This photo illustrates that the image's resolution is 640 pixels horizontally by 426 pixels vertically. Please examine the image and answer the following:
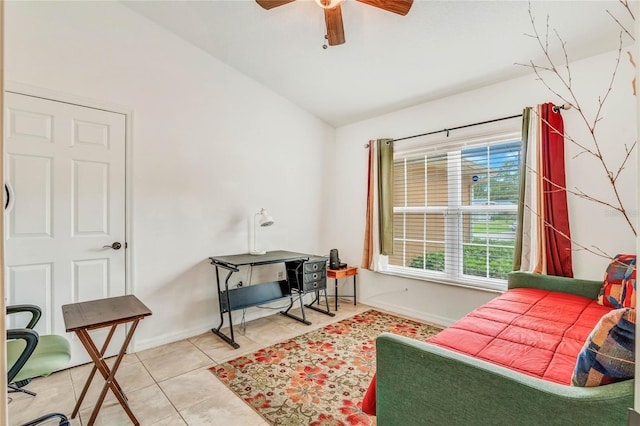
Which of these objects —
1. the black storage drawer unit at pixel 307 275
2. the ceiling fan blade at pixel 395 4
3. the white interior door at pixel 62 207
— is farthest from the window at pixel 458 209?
the white interior door at pixel 62 207

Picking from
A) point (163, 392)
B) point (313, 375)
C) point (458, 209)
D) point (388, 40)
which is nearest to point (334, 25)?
point (388, 40)

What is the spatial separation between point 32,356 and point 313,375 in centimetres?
168

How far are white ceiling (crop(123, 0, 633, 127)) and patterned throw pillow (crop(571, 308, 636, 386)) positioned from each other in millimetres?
2096

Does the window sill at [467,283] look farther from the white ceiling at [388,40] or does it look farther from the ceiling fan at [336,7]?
the ceiling fan at [336,7]

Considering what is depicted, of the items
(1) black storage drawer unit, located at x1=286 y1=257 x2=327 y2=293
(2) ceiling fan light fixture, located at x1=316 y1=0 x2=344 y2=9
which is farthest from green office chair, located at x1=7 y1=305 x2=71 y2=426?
(2) ceiling fan light fixture, located at x1=316 y1=0 x2=344 y2=9

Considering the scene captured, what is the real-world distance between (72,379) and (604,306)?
3.79m

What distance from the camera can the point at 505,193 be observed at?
296 centimetres

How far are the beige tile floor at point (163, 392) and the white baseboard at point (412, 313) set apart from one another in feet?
4.88

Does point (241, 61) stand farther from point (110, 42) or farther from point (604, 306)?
point (604, 306)

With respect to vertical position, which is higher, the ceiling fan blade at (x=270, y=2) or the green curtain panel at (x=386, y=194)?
the ceiling fan blade at (x=270, y=2)

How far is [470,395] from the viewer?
1111 mm

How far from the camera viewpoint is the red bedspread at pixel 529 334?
1.40m

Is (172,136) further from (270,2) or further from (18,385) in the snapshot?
(18,385)

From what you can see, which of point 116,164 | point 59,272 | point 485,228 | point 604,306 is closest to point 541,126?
point 485,228
